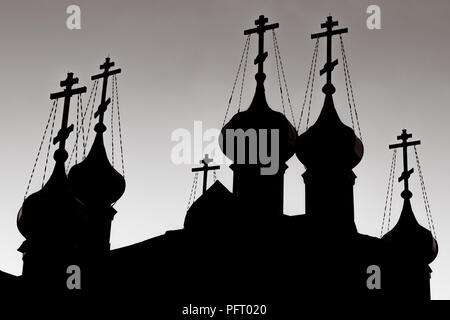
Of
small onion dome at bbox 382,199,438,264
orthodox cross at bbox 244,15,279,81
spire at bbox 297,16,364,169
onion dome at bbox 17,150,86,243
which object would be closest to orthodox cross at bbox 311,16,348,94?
spire at bbox 297,16,364,169

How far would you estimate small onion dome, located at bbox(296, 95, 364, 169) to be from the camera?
19109 mm

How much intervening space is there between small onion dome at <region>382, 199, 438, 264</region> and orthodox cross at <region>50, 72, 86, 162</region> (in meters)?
8.13

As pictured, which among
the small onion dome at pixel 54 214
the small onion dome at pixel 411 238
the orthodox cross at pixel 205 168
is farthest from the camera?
the orthodox cross at pixel 205 168

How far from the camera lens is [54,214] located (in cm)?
1809

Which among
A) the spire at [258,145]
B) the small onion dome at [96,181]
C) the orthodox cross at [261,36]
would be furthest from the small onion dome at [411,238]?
the small onion dome at [96,181]

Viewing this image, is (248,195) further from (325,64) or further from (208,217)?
(325,64)

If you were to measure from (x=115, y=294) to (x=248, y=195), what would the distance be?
3.87 metres

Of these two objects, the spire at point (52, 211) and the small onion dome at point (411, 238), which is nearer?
the spire at point (52, 211)

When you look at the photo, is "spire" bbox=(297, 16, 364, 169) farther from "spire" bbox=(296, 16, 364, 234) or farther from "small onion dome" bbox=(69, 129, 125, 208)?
"small onion dome" bbox=(69, 129, 125, 208)

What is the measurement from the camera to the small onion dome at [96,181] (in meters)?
21.3

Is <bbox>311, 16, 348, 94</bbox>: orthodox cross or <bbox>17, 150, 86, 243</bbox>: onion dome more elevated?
<bbox>311, 16, 348, 94</bbox>: orthodox cross

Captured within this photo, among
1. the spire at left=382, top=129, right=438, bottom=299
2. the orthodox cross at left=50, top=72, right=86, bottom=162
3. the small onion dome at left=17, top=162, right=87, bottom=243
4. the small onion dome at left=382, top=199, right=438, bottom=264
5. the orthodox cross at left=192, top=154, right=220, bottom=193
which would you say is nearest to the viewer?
the small onion dome at left=17, top=162, right=87, bottom=243

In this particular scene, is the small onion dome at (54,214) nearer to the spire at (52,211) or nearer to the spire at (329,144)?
the spire at (52,211)

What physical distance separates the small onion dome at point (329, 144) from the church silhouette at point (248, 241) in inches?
0.9
